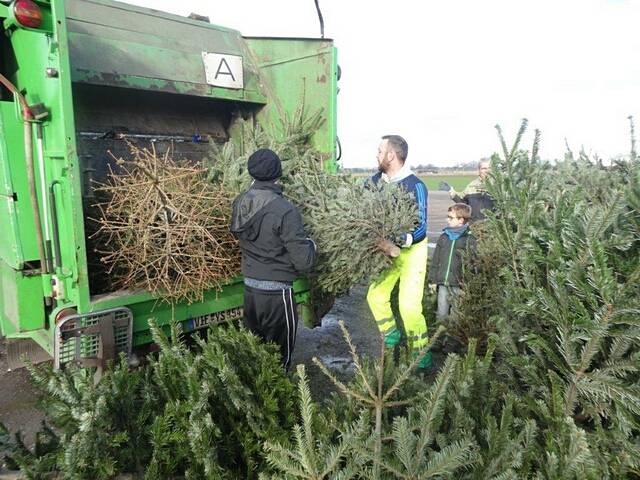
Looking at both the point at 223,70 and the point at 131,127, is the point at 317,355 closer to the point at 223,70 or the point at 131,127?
the point at 131,127

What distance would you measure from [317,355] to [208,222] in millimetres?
1916

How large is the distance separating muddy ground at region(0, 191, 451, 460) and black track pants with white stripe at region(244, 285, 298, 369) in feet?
2.09

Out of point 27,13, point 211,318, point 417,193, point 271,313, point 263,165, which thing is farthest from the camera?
point 417,193

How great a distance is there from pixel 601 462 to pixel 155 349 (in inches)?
101

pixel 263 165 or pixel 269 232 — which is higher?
pixel 263 165

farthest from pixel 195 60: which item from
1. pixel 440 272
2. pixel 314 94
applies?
pixel 440 272

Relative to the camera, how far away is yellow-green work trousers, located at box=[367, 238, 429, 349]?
12.2ft

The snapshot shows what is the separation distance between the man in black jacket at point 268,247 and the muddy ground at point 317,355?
80cm

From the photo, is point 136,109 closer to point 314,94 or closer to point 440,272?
point 314,94

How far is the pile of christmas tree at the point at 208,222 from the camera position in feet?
9.05

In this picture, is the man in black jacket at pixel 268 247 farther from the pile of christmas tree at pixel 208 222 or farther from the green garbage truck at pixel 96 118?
the green garbage truck at pixel 96 118

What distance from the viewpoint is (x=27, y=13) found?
242 centimetres

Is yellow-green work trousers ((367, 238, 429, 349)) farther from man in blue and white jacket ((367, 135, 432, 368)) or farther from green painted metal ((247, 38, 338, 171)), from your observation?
green painted metal ((247, 38, 338, 171))

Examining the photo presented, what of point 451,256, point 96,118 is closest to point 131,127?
point 96,118
